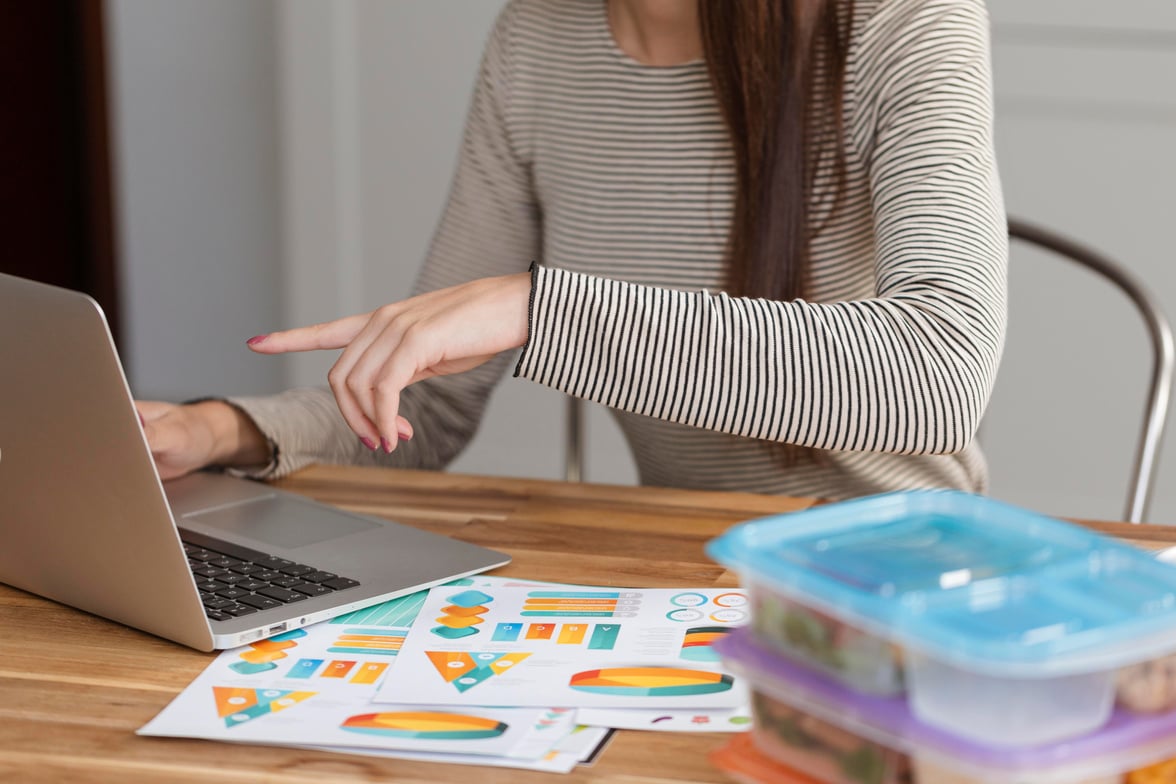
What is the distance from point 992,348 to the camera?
94 cm

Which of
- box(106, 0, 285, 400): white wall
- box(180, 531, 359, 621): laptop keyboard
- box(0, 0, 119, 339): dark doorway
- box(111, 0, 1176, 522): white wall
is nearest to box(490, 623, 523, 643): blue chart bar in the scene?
box(180, 531, 359, 621): laptop keyboard

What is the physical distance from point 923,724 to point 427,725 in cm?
27

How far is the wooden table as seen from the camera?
608 mm

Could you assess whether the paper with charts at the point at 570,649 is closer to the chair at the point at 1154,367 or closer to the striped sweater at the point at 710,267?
the striped sweater at the point at 710,267

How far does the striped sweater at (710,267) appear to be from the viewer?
2.88 ft

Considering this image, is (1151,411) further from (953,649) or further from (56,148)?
(56,148)

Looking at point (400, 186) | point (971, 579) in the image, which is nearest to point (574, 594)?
point (971, 579)

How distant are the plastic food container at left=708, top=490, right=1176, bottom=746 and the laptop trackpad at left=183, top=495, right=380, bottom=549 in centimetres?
48

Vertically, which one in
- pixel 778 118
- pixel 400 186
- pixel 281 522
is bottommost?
pixel 281 522

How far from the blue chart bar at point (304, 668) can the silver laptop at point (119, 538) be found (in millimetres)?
39

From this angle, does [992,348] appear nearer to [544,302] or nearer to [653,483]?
[544,302]

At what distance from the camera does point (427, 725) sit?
65 cm

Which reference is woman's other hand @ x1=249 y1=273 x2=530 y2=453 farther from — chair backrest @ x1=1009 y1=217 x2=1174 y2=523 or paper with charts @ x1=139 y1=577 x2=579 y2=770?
chair backrest @ x1=1009 y1=217 x2=1174 y2=523

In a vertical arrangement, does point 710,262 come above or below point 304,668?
above
